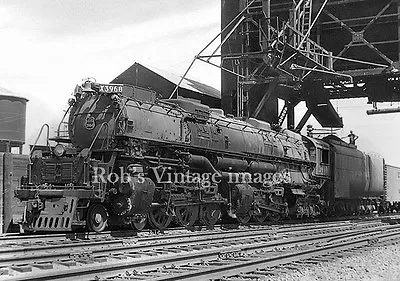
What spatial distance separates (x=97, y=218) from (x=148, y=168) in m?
2.23

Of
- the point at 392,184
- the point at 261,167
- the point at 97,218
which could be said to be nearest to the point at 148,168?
the point at 97,218

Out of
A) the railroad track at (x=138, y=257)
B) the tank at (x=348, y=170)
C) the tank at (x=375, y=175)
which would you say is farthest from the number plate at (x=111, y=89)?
the tank at (x=375, y=175)

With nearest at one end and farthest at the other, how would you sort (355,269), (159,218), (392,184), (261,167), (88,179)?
1. (355,269)
2. (88,179)
3. (159,218)
4. (261,167)
5. (392,184)

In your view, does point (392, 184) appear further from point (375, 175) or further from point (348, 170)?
point (348, 170)

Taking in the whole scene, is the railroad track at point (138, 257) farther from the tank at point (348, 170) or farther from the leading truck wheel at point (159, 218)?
the tank at point (348, 170)

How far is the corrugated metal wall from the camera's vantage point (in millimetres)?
17094

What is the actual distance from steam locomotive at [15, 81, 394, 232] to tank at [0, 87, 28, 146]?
43.8 ft

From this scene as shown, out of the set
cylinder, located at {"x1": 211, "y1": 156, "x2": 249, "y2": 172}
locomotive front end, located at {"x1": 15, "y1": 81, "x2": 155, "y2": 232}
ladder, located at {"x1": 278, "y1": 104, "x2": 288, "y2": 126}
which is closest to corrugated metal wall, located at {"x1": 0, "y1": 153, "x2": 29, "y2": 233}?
locomotive front end, located at {"x1": 15, "y1": 81, "x2": 155, "y2": 232}

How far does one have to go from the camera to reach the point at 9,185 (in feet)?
57.6

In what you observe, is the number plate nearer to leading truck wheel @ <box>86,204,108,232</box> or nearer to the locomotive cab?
leading truck wheel @ <box>86,204,108,232</box>

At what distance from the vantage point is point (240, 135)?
67.7 ft

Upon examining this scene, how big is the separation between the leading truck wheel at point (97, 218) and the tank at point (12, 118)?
51.6 feet

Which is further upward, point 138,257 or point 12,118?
point 12,118

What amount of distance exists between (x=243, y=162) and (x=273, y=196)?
124 inches
